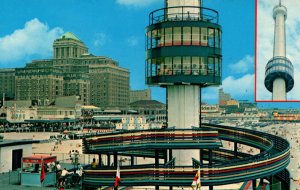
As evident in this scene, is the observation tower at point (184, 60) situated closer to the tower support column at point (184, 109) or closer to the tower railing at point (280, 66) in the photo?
the tower support column at point (184, 109)

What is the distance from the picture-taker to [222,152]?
36.4m

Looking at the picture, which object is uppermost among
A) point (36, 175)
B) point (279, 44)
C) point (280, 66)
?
point (279, 44)

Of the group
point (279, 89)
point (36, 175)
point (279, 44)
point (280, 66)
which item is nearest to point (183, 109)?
point (36, 175)

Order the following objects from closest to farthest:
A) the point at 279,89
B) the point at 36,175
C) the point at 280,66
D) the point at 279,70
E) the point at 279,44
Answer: the point at 36,175, the point at 279,89, the point at 279,70, the point at 280,66, the point at 279,44

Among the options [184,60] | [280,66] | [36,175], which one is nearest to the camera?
[36,175]

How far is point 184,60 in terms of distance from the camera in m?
32.2

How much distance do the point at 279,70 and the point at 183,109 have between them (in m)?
89.7

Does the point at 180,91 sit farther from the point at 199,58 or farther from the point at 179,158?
the point at 179,158

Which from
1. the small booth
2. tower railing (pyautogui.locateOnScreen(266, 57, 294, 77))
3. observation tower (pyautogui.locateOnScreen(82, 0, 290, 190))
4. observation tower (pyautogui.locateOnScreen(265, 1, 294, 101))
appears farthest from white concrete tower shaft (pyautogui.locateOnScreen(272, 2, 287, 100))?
the small booth

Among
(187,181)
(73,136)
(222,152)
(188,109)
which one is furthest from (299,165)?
(73,136)

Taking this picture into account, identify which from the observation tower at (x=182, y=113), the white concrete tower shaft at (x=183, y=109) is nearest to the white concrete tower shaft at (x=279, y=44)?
the observation tower at (x=182, y=113)

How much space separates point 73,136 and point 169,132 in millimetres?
125039

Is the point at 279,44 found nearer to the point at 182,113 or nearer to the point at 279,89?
the point at 279,89

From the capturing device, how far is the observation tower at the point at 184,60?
32156 millimetres
